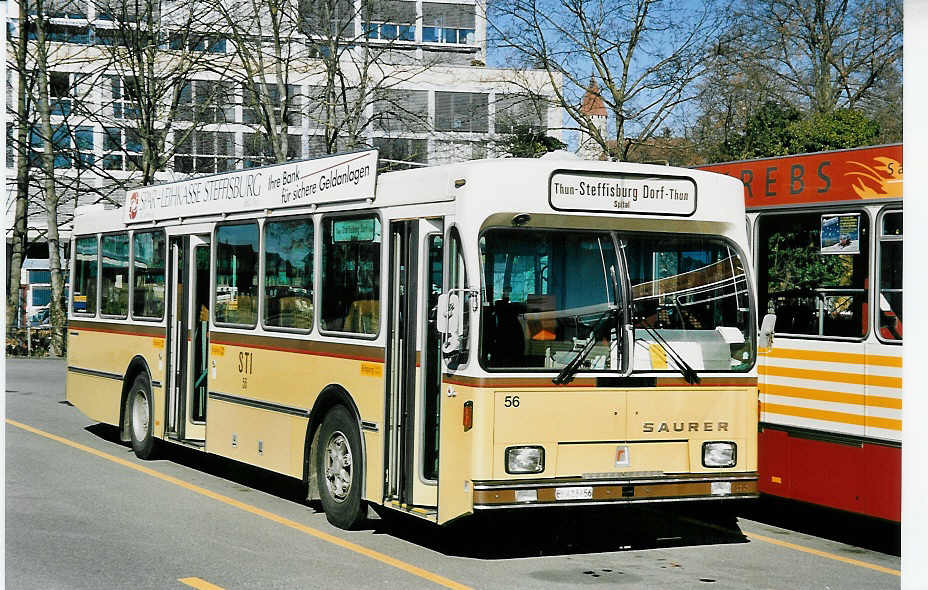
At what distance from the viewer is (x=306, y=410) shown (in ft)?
34.9

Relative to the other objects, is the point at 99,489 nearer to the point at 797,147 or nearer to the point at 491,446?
the point at 491,446

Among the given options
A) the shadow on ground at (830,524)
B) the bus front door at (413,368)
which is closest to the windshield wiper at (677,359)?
the bus front door at (413,368)

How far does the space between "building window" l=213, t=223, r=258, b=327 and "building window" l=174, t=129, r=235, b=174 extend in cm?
2144

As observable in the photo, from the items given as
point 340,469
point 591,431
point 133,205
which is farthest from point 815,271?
point 133,205

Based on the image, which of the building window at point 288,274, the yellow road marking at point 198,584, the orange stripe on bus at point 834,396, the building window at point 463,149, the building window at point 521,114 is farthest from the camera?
the building window at point 463,149

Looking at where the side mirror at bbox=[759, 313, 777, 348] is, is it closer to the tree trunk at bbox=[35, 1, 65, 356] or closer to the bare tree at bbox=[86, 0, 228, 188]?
the bare tree at bbox=[86, 0, 228, 188]

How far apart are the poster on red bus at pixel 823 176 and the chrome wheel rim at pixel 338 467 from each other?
12.7 feet

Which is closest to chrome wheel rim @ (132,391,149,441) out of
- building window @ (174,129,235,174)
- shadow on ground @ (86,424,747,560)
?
shadow on ground @ (86,424,747,560)

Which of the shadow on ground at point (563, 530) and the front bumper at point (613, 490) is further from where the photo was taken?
the shadow on ground at point (563, 530)

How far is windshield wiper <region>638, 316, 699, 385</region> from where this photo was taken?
8.91 meters

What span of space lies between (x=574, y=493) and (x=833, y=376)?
94.0 inches

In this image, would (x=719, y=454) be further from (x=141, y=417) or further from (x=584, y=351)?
(x=141, y=417)

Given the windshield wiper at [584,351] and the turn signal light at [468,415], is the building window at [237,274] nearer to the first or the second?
the turn signal light at [468,415]

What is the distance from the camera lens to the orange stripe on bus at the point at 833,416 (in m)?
9.12
